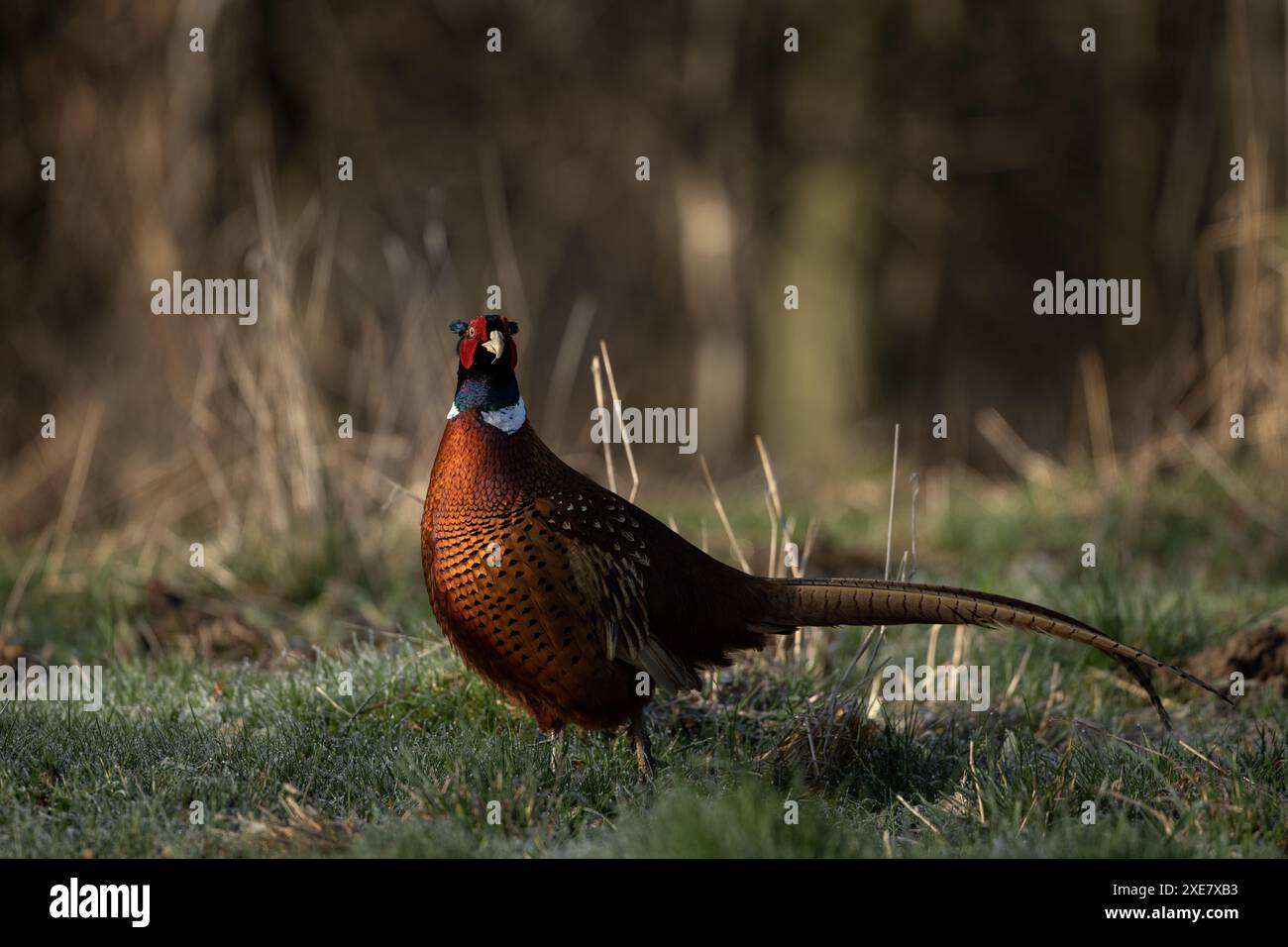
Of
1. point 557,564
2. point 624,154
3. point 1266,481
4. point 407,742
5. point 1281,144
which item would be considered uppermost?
point 624,154

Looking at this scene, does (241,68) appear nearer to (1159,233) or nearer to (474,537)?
(474,537)

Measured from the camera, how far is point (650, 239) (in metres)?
17.7

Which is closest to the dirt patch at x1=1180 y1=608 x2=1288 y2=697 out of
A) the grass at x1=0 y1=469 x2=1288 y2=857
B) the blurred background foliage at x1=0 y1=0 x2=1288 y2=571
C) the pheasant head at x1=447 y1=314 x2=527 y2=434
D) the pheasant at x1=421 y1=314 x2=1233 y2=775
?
the grass at x1=0 y1=469 x2=1288 y2=857

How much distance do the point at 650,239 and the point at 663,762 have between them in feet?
46.7

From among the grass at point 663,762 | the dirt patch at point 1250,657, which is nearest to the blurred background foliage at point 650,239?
the grass at point 663,762

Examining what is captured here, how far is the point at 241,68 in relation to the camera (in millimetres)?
10156

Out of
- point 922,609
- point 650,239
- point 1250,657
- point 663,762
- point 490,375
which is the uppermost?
point 650,239

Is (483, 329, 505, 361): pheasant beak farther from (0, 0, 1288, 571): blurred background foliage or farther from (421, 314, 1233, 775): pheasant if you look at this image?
(0, 0, 1288, 571): blurred background foliage

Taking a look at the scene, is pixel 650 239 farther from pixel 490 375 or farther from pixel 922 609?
pixel 922 609

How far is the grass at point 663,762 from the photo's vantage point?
3.35 m

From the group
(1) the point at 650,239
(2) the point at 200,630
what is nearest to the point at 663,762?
(2) the point at 200,630

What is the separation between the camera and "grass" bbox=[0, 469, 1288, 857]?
3.35 m

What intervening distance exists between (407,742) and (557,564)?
773 mm
